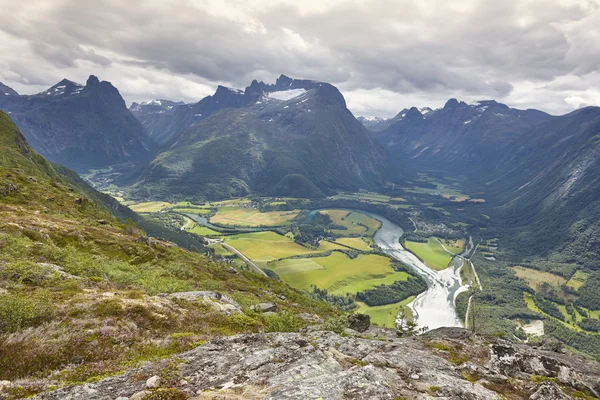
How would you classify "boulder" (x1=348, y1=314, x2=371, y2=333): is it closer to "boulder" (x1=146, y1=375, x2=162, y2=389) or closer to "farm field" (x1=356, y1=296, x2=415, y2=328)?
"boulder" (x1=146, y1=375, x2=162, y2=389)

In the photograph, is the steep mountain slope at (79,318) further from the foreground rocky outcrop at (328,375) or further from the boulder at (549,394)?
the boulder at (549,394)

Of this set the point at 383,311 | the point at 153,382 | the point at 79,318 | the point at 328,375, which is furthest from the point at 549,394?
the point at 383,311

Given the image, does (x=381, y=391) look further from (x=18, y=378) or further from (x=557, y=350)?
(x=557, y=350)

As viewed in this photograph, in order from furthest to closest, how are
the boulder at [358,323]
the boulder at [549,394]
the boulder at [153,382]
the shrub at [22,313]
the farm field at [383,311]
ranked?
the farm field at [383,311] → the boulder at [358,323] → the boulder at [549,394] → the shrub at [22,313] → the boulder at [153,382]

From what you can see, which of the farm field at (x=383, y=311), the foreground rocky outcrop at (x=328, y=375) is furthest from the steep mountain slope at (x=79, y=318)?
the farm field at (x=383, y=311)

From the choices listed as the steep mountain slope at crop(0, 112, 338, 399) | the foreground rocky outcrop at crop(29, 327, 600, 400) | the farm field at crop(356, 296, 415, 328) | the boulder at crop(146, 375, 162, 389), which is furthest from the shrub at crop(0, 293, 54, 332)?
the farm field at crop(356, 296, 415, 328)

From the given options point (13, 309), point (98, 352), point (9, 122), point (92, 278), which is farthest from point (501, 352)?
point (9, 122)
